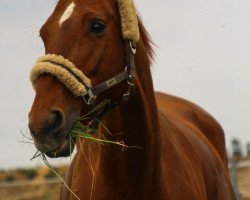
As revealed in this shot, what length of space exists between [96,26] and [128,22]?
31 centimetres

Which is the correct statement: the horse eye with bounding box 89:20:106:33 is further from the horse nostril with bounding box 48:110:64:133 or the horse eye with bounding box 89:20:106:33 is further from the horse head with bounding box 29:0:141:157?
the horse nostril with bounding box 48:110:64:133

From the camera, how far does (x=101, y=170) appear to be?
3750mm

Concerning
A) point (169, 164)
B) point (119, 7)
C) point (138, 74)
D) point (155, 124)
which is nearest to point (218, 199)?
point (169, 164)

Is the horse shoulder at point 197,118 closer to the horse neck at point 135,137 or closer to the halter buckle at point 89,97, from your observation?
the horse neck at point 135,137

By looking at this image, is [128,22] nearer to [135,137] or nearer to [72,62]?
[72,62]

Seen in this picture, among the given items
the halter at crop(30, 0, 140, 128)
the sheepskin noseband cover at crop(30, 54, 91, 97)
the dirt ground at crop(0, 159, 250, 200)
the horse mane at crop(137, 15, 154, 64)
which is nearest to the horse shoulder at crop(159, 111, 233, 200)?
the horse mane at crop(137, 15, 154, 64)

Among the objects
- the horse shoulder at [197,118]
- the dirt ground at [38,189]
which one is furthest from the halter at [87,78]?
the dirt ground at [38,189]

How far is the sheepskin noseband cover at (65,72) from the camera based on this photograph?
3.17 metres

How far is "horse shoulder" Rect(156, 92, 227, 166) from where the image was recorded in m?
6.05

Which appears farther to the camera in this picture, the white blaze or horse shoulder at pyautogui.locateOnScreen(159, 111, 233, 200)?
horse shoulder at pyautogui.locateOnScreen(159, 111, 233, 200)

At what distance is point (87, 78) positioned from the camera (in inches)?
129

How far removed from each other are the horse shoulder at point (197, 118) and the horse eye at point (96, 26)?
2.59 metres

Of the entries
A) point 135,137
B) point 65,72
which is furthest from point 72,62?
point 135,137

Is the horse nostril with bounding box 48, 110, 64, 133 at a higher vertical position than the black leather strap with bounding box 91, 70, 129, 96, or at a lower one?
lower
